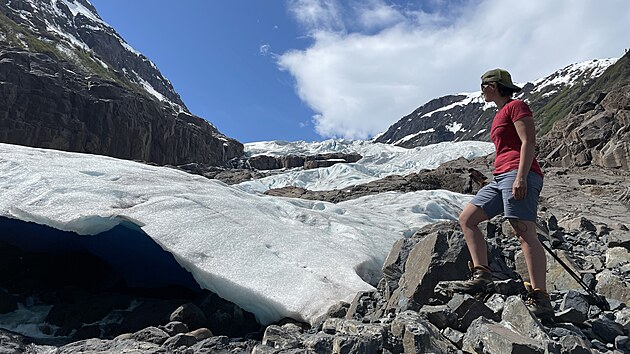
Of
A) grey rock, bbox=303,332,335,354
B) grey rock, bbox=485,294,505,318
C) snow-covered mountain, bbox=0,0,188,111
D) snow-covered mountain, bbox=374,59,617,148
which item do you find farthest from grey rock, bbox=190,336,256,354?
snow-covered mountain, bbox=374,59,617,148

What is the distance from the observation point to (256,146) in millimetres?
101688

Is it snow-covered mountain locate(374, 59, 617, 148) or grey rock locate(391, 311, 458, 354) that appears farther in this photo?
snow-covered mountain locate(374, 59, 617, 148)

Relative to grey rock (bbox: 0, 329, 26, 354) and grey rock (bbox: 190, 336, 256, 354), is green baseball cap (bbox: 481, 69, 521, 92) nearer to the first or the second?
grey rock (bbox: 190, 336, 256, 354)

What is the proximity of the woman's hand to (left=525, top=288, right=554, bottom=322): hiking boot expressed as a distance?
79 cm

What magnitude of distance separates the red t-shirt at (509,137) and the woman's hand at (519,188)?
226mm

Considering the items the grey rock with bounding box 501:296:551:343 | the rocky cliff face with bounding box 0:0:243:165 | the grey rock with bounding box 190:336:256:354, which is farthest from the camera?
the rocky cliff face with bounding box 0:0:243:165

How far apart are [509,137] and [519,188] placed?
2.04 ft

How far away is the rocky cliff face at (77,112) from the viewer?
48.3 meters

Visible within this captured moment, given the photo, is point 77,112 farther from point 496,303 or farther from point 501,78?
point 496,303

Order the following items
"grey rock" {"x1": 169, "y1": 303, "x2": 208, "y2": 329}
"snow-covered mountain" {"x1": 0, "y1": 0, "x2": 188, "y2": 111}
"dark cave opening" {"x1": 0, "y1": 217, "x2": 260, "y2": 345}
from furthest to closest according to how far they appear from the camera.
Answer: "snow-covered mountain" {"x1": 0, "y1": 0, "x2": 188, "y2": 111}
"dark cave opening" {"x1": 0, "y1": 217, "x2": 260, "y2": 345}
"grey rock" {"x1": 169, "y1": 303, "x2": 208, "y2": 329}

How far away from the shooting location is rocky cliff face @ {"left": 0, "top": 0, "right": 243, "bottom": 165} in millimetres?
48344

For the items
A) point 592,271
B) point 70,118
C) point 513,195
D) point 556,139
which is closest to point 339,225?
point 592,271

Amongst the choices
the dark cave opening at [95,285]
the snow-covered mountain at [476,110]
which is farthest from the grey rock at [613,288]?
the snow-covered mountain at [476,110]

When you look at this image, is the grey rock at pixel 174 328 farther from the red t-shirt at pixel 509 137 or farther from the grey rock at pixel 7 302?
the red t-shirt at pixel 509 137
